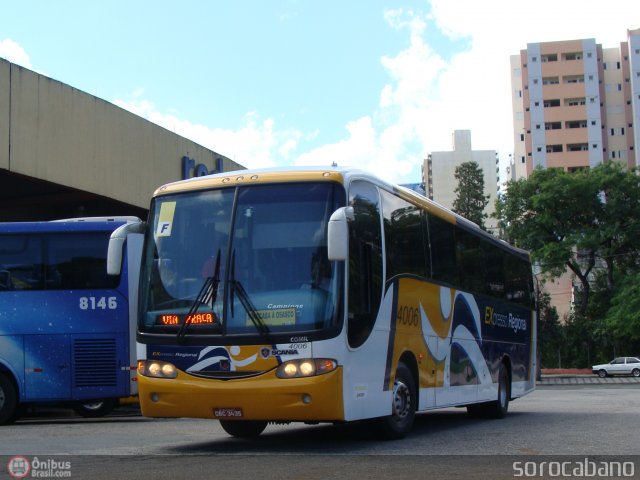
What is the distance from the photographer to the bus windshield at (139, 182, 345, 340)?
31.6 feet

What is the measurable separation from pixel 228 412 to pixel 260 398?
0.42 m

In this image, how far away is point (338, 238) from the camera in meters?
9.27

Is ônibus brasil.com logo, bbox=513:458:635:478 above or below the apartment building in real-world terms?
below

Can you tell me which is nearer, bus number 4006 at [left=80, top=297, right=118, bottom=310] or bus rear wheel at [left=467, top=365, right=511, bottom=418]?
bus number 4006 at [left=80, top=297, right=118, bottom=310]

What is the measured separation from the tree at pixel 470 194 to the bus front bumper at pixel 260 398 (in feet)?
223

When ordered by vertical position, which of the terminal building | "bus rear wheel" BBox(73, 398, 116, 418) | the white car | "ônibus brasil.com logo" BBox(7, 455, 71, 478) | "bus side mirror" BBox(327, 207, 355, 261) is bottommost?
the white car

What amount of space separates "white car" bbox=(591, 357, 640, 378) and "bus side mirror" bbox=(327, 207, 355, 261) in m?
47.4

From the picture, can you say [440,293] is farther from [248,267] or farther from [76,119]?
[76,119]

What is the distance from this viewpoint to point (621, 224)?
56344 mm

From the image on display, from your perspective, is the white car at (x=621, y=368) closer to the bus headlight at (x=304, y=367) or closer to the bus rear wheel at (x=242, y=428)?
the bus rear wheel at (x=242, y=428)

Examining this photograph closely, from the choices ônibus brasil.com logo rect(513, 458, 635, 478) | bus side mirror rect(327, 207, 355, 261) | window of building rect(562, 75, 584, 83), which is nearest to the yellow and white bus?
bus side mirror rect(327, 207, 355, 261)

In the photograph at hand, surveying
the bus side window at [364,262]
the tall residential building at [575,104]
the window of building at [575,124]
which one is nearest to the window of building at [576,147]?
the tall residential building at [575,104]

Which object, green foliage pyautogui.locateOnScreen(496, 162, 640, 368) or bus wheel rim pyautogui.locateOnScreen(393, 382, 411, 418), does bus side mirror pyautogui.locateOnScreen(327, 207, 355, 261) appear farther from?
green foliage pyautogui.locateOnScreen(496, 162, 640, 368)

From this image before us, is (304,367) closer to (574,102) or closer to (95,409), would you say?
(95,409)
